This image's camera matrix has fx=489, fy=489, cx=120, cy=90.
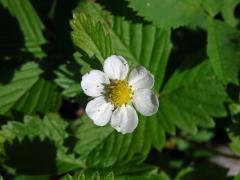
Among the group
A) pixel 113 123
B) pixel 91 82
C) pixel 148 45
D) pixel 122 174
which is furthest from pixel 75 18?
pixel 122 174

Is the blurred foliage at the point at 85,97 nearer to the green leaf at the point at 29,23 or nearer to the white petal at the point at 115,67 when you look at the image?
the green leaf at the point at 29,23

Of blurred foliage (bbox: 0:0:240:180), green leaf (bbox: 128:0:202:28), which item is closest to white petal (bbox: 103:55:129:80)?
blurred foliage (bbox: 0:0:240:180)

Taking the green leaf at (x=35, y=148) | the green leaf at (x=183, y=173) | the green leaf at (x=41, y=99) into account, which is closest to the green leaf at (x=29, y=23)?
the green leaf at (x=41, y=99)

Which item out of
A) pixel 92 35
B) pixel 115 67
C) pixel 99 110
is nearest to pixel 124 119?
pixel 99 110

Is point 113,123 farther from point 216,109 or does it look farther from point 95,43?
point 216,109

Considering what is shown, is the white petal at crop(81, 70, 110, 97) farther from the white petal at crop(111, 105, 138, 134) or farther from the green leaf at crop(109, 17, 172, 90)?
the green leaf at crop(109, 17, 172, 90)
